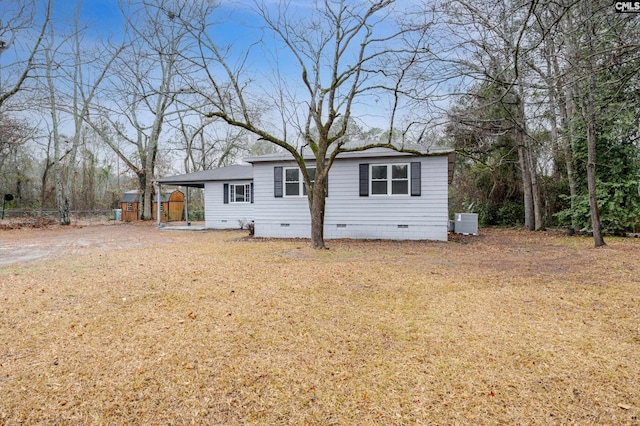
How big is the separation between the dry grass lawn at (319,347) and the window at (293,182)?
6.50 m

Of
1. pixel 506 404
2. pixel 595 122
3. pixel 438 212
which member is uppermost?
pixel 595 122

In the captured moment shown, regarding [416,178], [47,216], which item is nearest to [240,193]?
[416,178]

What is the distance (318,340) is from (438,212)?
908 cm

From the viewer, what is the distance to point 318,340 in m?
3.38

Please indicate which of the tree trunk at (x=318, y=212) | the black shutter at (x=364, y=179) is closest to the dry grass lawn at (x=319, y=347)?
the tree trunk at (x=318, y=212)

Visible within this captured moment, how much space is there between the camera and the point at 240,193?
1688 cm

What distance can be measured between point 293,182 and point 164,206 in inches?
612

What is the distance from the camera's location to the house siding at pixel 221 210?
55.0ft

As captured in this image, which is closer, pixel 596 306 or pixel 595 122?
pixel 596 306

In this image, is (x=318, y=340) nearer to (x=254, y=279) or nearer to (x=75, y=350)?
(x=75, y=350)

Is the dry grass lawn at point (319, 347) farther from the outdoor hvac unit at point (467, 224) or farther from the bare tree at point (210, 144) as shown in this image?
the bare tree at point (210, 144)

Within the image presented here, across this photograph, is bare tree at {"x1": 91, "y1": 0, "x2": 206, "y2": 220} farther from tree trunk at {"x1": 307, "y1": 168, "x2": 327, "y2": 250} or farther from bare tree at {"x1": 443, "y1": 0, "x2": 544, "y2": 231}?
bare tree at {"x1": 443, "y1": 0, "x2": 544, "y2": 231}

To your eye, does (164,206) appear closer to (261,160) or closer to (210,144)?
(210,144)

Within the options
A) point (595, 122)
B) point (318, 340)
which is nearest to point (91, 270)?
point (318, 340)
